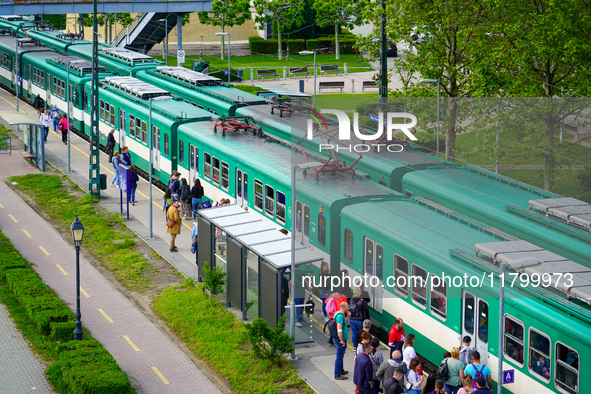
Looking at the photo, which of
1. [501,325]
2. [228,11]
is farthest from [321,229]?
[228,11]

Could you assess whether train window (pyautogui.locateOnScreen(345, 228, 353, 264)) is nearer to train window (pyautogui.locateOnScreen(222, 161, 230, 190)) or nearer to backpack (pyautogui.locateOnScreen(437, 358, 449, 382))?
backpack (pyautogui.locateOnScreen(437, 358, 449, 382))

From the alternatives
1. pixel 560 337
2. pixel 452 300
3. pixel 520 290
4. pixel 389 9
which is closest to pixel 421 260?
pixel 452 300

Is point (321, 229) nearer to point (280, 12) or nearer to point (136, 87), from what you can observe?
point (136, 87)

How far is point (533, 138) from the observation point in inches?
1112

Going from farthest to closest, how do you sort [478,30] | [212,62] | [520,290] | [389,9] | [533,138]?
[212,62]
[389,9]
[478,30]
[533,138]
[520,290]

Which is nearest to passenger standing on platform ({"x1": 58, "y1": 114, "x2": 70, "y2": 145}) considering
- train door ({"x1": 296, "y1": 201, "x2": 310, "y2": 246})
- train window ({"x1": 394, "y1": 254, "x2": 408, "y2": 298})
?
train door ({"x1": 296, "y1": 201, "x2": 310, "y2": 246})

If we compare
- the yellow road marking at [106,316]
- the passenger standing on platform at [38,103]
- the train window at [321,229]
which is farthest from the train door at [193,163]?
the passenger standing on platform at [38,103]

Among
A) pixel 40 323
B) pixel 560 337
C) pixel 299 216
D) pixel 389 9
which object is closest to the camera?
pixel 560 337

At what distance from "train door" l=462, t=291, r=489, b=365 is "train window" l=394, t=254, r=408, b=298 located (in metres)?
2.06

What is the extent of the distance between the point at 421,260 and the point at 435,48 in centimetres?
1768

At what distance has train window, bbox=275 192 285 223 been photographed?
2414cm

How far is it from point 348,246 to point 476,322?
509 centimetres

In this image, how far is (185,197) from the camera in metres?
29.7

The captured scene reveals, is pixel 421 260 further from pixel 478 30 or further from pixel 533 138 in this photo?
pixel 478 30
